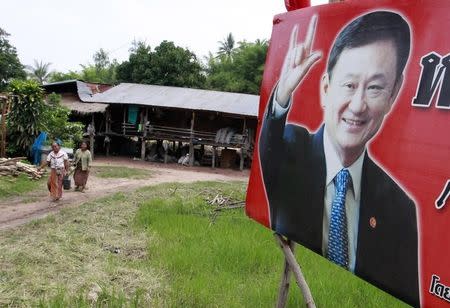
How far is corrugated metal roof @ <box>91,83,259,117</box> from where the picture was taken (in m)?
20.7

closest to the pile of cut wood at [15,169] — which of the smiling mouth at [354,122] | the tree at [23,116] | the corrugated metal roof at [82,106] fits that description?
the tree at [23,116]

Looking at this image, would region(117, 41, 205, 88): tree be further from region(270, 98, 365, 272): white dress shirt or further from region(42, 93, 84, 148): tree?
region(270, 98, 365, 272): white dress shirt

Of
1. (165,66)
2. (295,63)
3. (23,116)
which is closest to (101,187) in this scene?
(23,116)

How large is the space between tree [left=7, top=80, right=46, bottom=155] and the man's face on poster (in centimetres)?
1496

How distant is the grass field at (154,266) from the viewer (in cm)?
422

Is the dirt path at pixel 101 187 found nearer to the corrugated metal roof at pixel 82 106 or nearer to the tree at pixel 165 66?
the corrugated metal roof at pixel 82 106

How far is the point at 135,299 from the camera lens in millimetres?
3990

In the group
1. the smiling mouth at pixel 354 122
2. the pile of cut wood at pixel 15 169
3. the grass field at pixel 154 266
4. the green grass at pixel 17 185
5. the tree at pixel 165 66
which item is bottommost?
the green grass at pixel 17 185

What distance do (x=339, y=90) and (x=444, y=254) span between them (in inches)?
35.1

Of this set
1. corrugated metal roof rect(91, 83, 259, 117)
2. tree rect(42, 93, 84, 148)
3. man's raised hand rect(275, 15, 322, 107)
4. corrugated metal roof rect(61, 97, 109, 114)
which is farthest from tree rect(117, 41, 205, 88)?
man's raised hand rect(275, 15, 322, 107)

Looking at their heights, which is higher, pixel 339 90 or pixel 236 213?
pixel 339 90

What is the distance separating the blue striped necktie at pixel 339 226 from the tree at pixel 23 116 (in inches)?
594

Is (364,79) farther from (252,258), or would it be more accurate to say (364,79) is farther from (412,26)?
(252,258)

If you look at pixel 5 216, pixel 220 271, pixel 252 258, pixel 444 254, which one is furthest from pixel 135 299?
pixel 5 216
